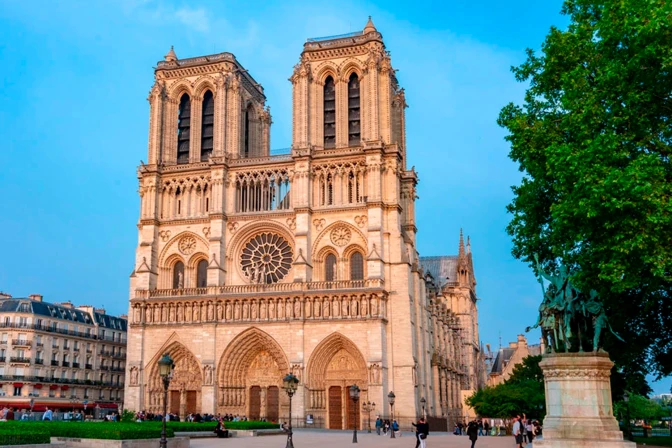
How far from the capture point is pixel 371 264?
43.2 m

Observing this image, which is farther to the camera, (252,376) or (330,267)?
(330,267)

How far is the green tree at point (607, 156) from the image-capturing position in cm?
1795

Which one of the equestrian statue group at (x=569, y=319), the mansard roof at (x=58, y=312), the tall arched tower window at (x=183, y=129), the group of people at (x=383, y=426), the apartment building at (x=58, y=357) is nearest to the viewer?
the equestrian statue group at (x=569, y=319)

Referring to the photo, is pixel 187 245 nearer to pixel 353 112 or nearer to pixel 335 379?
pixel 335 379

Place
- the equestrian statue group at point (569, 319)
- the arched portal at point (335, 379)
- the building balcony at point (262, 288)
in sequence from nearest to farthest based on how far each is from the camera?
the equestrian statue group at point (569, 319) < the arched portal at point (335, 379) < the building balcony at point (262, 288)

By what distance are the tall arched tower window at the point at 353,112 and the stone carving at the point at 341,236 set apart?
248 inches

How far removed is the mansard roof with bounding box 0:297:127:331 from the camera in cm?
5512

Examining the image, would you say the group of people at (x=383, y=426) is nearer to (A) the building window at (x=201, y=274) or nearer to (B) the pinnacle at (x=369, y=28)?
(A) the building window at (x=201, y=274)

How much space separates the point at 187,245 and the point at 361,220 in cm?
1213

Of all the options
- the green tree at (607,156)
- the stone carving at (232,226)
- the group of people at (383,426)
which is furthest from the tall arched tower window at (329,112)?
the green tree at (607,156)

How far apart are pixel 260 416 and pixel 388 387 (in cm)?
841

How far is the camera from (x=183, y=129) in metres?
52.2

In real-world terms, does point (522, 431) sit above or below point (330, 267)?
below

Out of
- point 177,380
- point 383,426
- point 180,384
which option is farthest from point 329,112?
point 383,426
